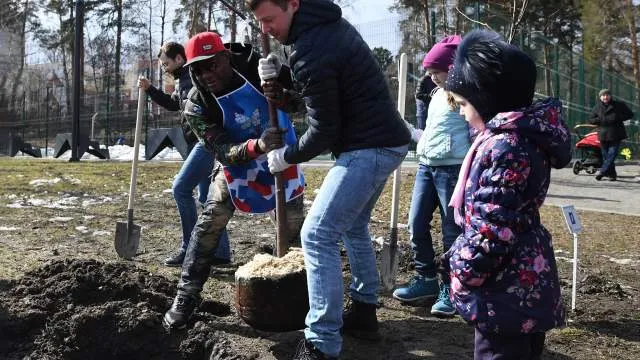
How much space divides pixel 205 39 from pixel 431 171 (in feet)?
4.99

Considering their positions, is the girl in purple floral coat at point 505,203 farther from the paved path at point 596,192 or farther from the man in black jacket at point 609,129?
the man in black jacket at point 609,129

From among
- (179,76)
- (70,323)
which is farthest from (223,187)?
(179,76)

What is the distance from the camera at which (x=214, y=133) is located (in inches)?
145

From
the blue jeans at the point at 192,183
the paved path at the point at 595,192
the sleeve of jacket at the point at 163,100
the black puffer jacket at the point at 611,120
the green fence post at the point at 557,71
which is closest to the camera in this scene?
the blue jeans at the point at 192,183

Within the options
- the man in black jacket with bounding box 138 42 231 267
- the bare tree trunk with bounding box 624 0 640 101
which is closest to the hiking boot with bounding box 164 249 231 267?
the man in black jacket with bounding box 138 42 231 267

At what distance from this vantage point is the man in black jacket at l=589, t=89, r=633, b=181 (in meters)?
13.5

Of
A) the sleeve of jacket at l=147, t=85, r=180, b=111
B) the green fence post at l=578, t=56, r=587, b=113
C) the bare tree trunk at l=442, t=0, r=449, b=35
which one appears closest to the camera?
Answer: the sleeve of jacket at l=147, t=85, r=180, b=111

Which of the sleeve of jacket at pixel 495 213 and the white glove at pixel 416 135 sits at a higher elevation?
the white glove at pixel 416 135

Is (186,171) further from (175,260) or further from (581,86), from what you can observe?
(581,86)

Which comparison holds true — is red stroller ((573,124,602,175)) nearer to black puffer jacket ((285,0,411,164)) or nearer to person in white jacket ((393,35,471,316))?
person in white jacket ((393,35,471,316))

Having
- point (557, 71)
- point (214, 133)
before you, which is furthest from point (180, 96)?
point (557, 71)

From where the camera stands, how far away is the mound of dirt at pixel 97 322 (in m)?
3.49

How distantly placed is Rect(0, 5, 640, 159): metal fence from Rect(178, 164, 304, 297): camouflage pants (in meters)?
6.43

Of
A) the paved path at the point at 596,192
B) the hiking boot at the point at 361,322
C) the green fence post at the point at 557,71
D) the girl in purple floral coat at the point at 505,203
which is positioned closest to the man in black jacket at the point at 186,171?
the hiking boot at the point at 361,322
